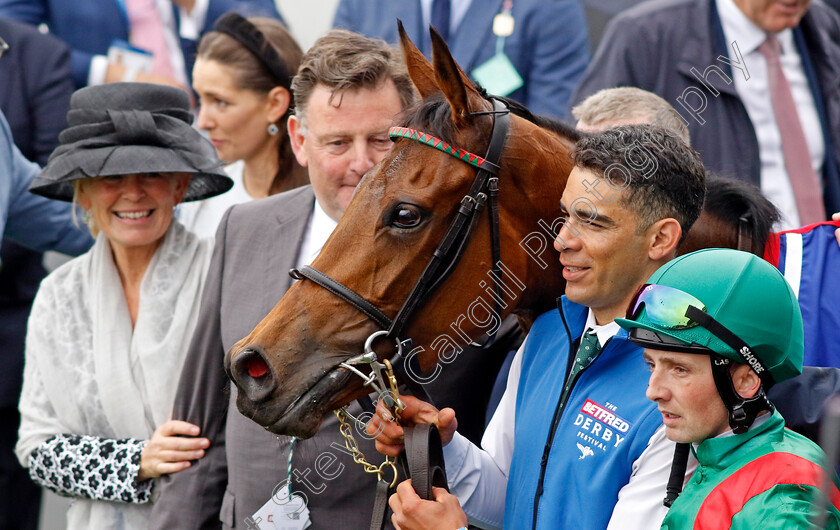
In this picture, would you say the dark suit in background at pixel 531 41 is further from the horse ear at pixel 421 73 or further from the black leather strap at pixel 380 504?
the black leather strap at pixel 380 504

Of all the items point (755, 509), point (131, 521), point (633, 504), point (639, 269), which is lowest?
point (131, 521)

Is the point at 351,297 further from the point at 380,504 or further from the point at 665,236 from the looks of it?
the point at 665,236

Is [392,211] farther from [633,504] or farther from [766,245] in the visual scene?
[766,245]

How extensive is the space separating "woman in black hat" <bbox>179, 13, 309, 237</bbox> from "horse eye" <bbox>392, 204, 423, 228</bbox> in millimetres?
2333

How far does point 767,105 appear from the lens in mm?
4289

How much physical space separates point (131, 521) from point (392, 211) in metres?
1.84

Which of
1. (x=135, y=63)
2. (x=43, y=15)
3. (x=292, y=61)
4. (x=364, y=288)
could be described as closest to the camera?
(x=364, y=288)

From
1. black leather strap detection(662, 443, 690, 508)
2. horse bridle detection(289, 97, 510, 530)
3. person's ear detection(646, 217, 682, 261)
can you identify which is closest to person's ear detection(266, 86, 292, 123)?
horse bridle detection(289, 97, 510, 530)

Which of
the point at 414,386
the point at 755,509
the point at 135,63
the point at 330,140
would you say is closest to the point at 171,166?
the point at 330,140

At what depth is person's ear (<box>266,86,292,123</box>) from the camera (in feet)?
15.3

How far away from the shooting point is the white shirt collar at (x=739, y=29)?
4312 mm

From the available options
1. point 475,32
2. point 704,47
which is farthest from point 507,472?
point 475,32

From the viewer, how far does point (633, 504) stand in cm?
200

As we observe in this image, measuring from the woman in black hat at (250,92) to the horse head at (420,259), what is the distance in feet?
7.32
